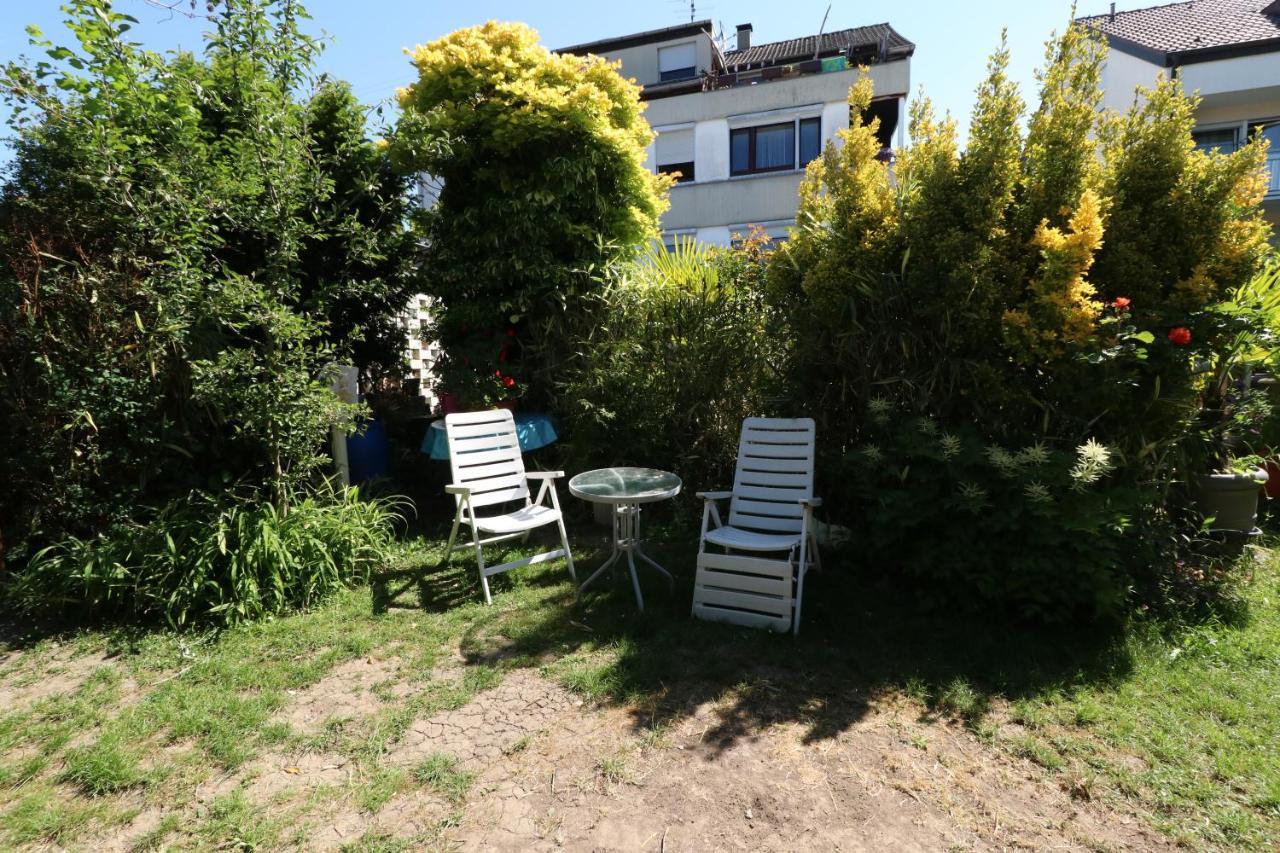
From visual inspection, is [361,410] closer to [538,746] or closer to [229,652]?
[229,652]

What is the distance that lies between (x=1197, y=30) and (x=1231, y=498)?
642 inches

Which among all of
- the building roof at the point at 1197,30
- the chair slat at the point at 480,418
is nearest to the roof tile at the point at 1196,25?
the building roof at the point at 1197,30

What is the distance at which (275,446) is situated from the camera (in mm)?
4176

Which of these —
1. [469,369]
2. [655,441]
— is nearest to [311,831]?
[655,441]

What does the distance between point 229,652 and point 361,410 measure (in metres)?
1.69

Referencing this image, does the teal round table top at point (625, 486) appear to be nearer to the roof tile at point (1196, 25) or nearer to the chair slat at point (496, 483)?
the chair slat at point (496, 483)

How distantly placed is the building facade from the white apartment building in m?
4.51

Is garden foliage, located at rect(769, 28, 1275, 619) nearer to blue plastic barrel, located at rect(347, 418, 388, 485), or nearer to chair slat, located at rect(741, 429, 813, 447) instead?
chair slat, located at rect(741, 429, 813, 447)

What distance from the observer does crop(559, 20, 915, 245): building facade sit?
1541 centimetres

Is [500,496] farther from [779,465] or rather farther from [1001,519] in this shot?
[1001,519]

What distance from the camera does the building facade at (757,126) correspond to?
15406 mm

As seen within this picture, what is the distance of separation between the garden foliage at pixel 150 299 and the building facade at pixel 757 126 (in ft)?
40.7

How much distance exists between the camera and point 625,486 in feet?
13.5

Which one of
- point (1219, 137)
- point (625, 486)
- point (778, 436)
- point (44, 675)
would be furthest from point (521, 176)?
point (1219, 137)
